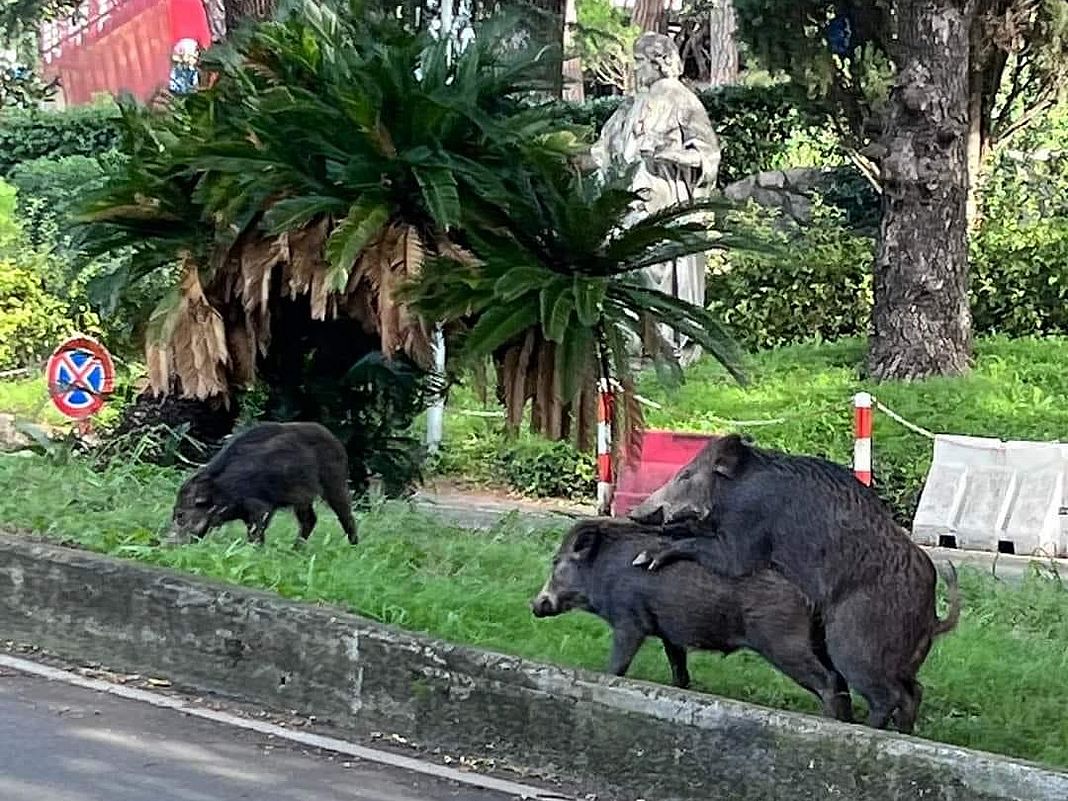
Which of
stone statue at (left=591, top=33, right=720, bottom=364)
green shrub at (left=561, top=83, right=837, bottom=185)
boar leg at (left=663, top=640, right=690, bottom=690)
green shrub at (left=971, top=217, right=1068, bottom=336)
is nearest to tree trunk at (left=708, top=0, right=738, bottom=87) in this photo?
green shrub at (left=561, top=83, right=837, bottom=185)

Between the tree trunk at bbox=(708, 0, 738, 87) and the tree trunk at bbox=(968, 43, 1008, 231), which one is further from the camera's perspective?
the tree trunk at bbox=(708, 0, 738, 87)

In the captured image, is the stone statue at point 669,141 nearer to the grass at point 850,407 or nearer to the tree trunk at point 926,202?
the grass at point 850,407

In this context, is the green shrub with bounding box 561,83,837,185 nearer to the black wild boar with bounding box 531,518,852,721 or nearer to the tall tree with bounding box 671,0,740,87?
the tall tree with bounding box 671,0,740,87

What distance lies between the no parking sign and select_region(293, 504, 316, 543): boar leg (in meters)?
4.49

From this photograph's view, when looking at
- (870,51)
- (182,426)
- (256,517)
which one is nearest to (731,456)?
(256,517)

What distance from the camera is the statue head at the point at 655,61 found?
1883 cm

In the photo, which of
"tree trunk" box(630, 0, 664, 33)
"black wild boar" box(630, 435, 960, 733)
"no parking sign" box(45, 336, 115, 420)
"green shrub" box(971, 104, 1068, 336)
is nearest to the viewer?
"black wild boar" box(630, 435, 960, 733)

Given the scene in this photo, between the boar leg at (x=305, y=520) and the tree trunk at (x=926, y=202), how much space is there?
959cm

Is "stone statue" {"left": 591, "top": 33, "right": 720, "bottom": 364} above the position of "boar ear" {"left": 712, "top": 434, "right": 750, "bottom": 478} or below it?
above

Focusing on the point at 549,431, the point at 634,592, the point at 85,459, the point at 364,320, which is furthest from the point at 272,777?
the point at 85,459

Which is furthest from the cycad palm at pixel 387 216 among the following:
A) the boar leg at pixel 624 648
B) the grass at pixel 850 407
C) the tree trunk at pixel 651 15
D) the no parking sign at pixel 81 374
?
the tree trunk at pixel 651 15

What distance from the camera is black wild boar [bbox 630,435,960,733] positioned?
17.1ft

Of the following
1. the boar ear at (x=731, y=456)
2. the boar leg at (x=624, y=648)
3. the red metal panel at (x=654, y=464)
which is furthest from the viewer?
the red metal panel at (x=654, y=464)

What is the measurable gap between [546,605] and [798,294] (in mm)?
14036
